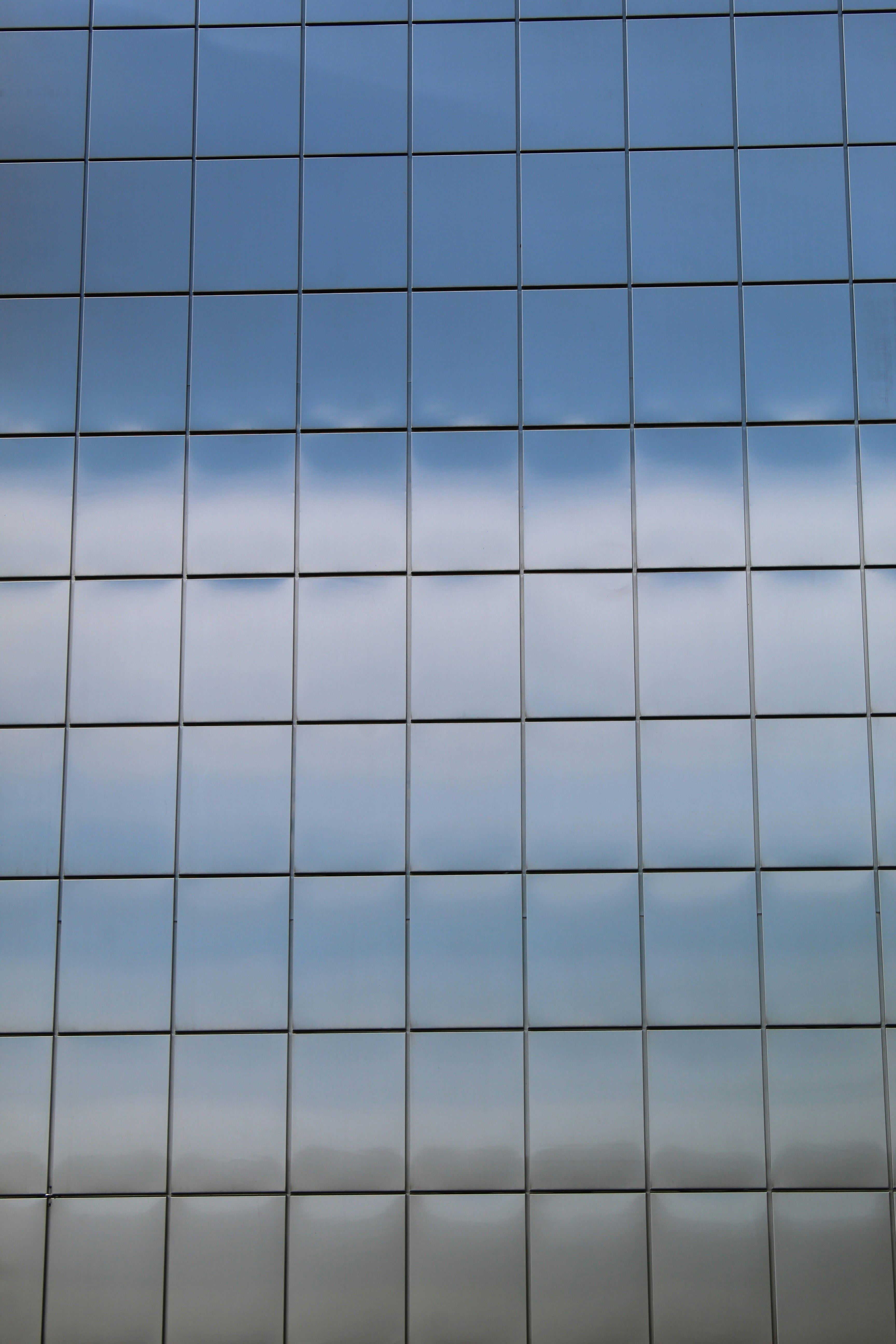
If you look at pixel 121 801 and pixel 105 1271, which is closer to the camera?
pixel 105 1271

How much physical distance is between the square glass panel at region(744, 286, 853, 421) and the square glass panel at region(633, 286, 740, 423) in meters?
0.09

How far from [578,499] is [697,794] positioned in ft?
5.01

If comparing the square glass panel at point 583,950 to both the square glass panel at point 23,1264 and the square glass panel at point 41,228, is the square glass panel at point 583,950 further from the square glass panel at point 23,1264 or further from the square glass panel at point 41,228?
the square glass panel at point 41,228

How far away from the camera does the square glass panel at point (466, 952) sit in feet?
16.9

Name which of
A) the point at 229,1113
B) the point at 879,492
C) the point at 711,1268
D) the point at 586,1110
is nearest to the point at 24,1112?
the point at 229,1113

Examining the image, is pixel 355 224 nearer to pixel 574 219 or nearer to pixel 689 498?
pixel 574 219

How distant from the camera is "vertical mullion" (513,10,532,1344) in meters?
5.07

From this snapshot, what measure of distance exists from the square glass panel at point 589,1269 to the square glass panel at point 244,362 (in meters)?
3.90

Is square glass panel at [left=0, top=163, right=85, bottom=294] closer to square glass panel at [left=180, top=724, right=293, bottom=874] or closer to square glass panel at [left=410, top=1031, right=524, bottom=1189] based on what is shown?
square glass panel at [left=180, top=724, right=293, bottom=874]

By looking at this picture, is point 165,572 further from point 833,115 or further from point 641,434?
point 833,115

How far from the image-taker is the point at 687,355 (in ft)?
18.2

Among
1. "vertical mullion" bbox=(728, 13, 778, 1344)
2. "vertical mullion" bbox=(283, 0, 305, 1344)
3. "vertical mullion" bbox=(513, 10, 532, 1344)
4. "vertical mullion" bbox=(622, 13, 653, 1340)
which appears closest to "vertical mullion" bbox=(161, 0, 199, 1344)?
"vertical mullion" bbox=(283, 0, 305, 1344)

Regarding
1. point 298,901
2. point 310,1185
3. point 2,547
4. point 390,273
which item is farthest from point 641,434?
point 310,1185

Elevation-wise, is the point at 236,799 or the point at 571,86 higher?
the point at 571,86
